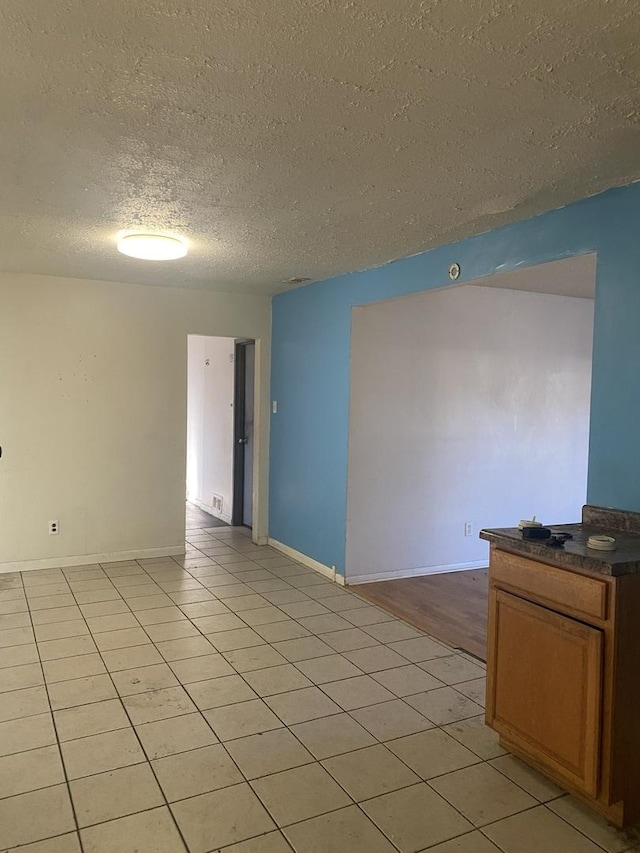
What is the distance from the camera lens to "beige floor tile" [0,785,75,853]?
1905mm

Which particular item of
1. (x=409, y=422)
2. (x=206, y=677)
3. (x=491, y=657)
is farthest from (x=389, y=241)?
(x=206, y=677)

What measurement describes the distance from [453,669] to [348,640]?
2.04ft

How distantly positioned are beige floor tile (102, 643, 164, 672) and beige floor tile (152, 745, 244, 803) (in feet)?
2.89

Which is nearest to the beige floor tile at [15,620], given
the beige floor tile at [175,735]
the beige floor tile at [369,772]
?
the beige floor tile at [175,735]

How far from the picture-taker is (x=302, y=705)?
2.76m

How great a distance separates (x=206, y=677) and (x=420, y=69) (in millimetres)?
2666

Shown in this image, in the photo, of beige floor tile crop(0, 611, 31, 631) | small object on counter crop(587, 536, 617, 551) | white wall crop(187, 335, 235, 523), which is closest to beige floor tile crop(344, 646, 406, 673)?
small object on counter crop(587, 536, 617, 551)

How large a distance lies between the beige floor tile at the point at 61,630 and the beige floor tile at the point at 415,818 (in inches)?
82.8

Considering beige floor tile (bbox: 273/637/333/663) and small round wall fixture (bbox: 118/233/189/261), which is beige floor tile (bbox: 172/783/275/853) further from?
small round wall fixture (bbox: 118/233/189/261)

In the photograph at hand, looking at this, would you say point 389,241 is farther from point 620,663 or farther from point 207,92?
point 620,663

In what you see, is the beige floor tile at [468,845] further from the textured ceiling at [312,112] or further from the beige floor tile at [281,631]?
the textured ceiling at [312,112]

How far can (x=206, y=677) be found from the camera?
3012mm

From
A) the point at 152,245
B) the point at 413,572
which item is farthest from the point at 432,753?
the point at 152,245

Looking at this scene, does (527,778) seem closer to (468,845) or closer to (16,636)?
(468,845)
